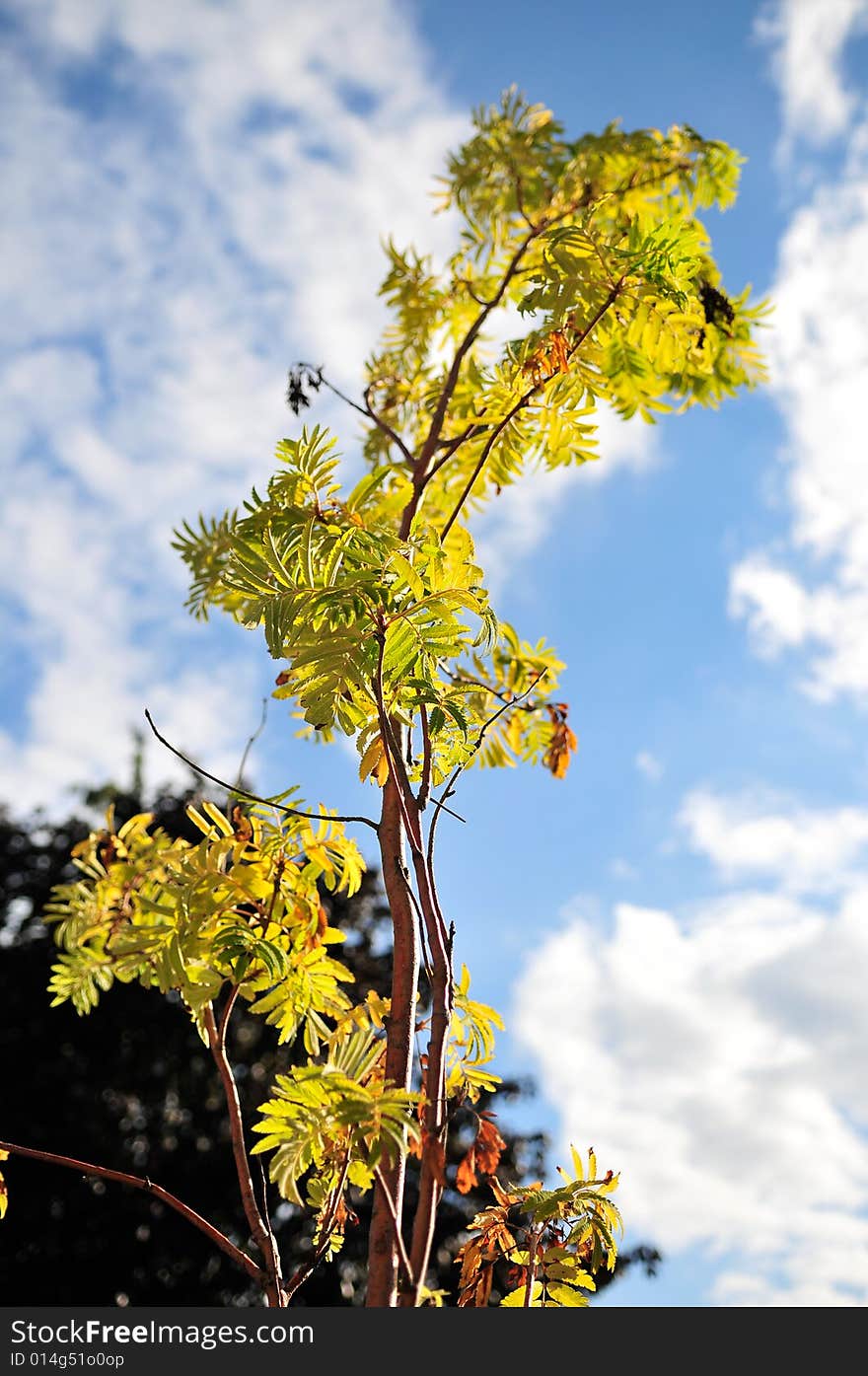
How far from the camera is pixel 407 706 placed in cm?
169

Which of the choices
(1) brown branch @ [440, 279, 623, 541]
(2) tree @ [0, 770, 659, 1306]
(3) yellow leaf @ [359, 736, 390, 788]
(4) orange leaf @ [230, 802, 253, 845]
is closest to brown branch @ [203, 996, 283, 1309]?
(4) orange leaf @ [230, 802, 253, 845]

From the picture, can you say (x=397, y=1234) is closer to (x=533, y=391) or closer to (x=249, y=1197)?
(x=249, y=1197)

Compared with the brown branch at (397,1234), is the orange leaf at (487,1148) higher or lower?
higher

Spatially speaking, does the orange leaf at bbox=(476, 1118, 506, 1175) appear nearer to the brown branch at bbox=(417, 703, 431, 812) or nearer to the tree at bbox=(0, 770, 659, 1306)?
the brown branch at bbox=(417, 703, 431, 812)

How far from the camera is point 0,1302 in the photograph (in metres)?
10.2

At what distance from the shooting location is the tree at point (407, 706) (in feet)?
5.08

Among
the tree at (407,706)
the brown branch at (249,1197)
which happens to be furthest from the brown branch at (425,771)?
the brown branch at (249,1197)

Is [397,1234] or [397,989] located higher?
[397,989]

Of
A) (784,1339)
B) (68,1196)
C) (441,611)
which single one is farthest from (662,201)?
(68,1196)

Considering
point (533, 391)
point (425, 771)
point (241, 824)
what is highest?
point (533, 391)

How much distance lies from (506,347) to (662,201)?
5.13 ft

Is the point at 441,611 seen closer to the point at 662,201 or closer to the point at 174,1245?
the point at 662,201

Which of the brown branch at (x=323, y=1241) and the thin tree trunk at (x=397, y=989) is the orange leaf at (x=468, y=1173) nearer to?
the thin tree trunk at (x=397, y=989)

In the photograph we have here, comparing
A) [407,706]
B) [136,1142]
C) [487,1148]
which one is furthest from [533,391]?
[136,1142]
